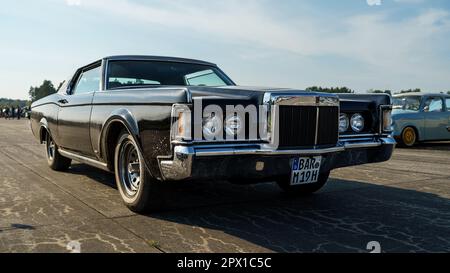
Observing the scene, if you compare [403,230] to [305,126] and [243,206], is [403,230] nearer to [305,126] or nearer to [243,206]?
[305,126]

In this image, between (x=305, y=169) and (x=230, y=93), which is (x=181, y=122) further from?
(x=305, y=169)

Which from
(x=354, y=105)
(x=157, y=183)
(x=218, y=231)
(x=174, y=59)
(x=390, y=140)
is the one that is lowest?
(x=218, y=231)

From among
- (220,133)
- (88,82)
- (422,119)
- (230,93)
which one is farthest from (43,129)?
(422,119)

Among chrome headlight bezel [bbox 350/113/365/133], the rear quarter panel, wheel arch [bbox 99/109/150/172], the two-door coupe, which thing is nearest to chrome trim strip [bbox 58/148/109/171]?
the two-door coupe

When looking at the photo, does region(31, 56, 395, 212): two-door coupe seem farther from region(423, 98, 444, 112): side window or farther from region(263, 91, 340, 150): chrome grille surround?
region(423, 98, 444, 112): side window

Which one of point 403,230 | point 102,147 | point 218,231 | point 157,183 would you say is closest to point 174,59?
point 102,147

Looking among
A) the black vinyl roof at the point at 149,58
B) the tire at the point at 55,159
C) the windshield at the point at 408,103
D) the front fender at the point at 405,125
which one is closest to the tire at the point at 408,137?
the front fender at the point at 405,125

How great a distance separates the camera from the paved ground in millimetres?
2949

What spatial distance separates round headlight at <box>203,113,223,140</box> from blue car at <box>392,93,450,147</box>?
32.7 feet

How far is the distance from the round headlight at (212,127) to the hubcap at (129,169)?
36.0 inches

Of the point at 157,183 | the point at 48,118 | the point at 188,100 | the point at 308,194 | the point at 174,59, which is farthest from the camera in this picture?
the point at 48,118

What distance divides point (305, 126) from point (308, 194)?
1.52 metres

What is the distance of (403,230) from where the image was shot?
10.9 feet

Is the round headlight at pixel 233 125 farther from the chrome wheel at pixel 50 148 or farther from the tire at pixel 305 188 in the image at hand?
the chrome wheel at pixel 50 148
